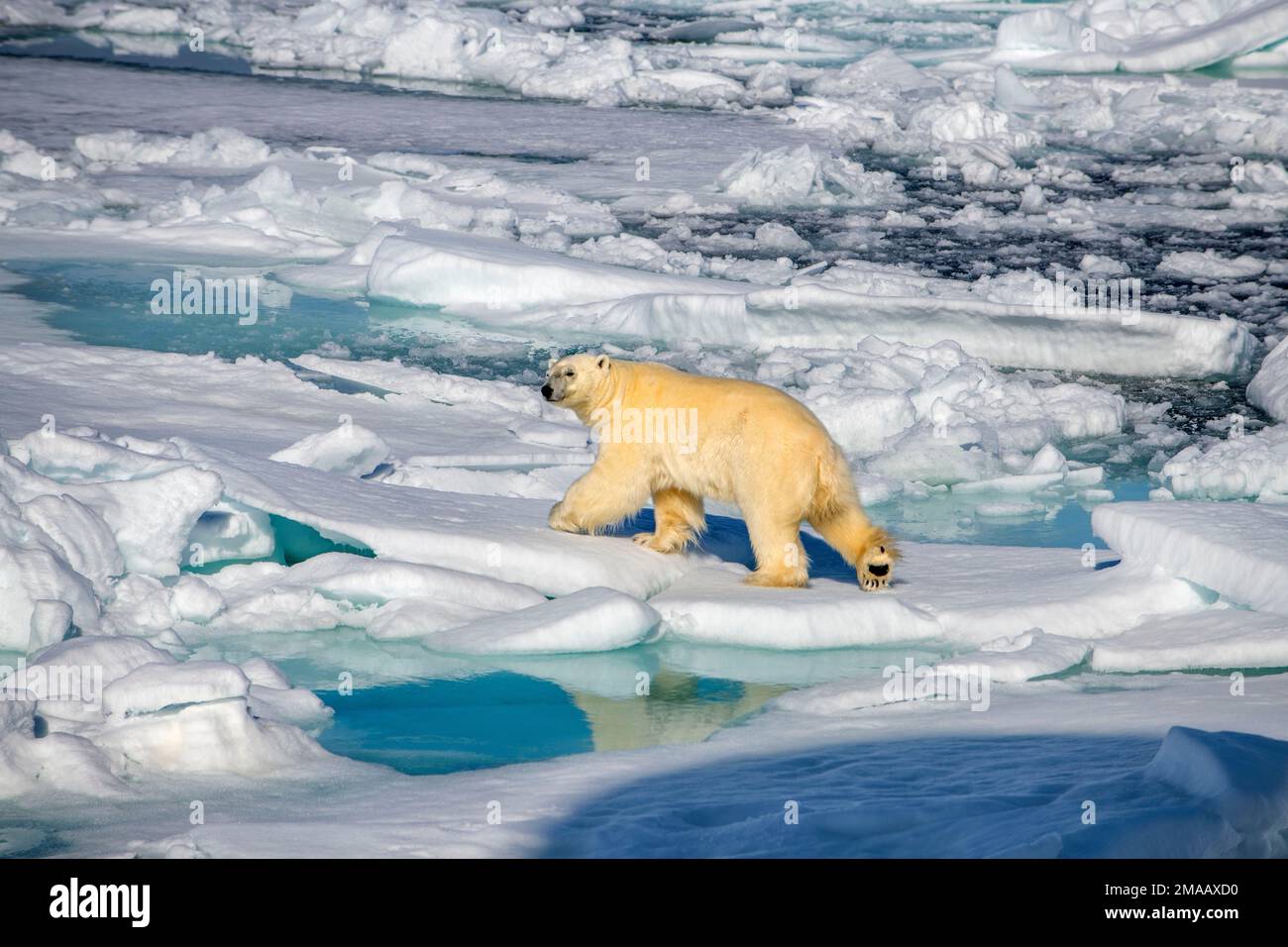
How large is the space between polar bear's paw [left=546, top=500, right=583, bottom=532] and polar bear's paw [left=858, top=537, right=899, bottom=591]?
3.13 ft

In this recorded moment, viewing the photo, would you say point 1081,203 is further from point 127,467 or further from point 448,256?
point 127,467

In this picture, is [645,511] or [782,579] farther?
[645,511]

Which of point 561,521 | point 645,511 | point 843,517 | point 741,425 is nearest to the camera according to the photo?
point 741,425

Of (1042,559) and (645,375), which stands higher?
(645,375)

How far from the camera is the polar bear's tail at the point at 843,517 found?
15.1 ft

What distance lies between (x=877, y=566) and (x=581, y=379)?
1.17 metres

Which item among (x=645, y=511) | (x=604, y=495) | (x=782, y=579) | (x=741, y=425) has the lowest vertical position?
(x=782, y=579)

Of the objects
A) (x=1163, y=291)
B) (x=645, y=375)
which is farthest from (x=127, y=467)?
(x=1163, y=291)

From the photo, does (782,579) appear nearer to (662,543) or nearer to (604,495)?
(662,543)

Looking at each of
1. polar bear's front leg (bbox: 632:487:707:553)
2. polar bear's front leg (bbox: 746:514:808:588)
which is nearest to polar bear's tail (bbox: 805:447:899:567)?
polar bear's front leg (bbox: 746:514:808:588)

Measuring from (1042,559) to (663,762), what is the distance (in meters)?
2.18

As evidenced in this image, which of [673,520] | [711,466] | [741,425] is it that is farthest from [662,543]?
[741,425]

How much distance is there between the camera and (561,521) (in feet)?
16.1

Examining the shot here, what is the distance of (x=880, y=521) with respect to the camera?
19.9ft
